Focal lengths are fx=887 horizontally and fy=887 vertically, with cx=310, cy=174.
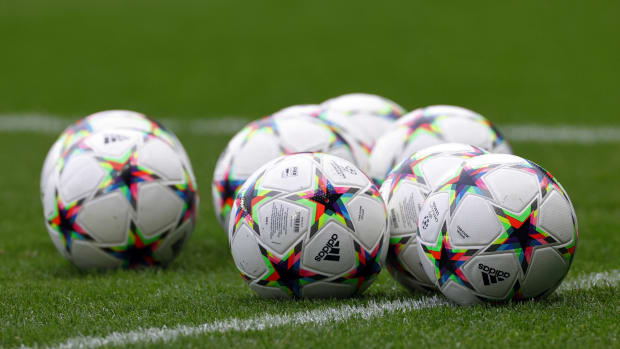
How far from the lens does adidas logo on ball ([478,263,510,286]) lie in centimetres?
494

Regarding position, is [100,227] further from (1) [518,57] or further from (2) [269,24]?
(2) [269,24]

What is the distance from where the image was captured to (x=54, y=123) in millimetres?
16234

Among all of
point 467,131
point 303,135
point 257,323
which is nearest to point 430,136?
point 467,131

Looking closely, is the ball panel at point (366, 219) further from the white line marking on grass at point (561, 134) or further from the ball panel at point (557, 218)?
the white line marking on grass at point (561, 134)

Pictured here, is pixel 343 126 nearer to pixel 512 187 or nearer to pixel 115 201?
pixel 115 201

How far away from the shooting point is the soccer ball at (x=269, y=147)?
7.15m

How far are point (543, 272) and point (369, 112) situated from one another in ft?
12.6

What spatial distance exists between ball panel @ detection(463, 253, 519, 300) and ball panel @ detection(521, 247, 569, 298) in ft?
0.31

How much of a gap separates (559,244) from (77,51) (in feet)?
62.0

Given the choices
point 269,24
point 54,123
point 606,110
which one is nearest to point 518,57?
point 606,110

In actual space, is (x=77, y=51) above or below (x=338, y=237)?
below

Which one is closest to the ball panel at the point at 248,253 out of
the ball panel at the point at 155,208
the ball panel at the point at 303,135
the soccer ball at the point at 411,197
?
the soccer ball at the point at 411,197

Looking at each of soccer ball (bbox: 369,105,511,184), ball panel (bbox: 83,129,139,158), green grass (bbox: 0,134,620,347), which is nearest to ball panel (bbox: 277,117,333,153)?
soccer ball (bbox: 369,105,511,184)

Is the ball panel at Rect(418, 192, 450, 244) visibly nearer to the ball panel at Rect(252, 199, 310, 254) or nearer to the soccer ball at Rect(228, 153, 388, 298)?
the soccer ball at Rect(228, 153, 388, 298)
